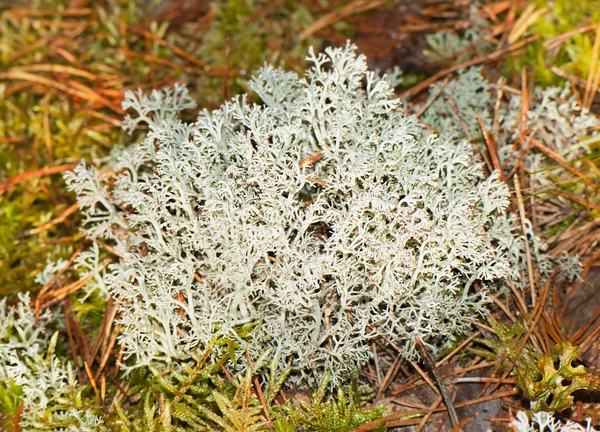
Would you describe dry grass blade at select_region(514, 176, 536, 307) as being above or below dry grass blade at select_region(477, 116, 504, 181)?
below

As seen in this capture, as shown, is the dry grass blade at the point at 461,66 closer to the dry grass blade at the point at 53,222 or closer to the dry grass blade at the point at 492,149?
the dry grass blade at the point at 492,149

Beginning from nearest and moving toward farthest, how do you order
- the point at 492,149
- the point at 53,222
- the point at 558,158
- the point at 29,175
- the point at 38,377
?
the point at 38,377
the point at 492,149
the point at 558,158
the point at 53,222
the point at 29,175

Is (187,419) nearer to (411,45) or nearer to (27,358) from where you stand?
(27,358)

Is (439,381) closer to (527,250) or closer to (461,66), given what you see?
(527,250)

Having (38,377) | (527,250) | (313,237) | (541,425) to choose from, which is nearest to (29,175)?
(38,377)

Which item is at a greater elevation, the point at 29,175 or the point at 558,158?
the point at 29,175

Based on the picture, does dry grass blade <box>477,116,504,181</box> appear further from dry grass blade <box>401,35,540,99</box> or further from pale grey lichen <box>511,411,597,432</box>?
pale grey lichen <box>511,411,597,432</box>

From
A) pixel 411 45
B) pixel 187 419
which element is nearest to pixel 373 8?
pixel 411 45

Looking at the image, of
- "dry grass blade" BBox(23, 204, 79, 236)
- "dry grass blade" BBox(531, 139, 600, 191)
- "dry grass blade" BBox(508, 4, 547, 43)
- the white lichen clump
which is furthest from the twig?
"dry grass blade" BBox(508, 4, 547, 43)

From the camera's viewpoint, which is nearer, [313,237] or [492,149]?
[313,237]
